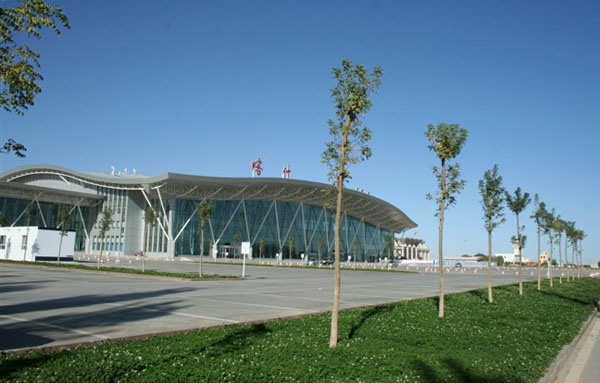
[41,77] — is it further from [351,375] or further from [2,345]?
[351,375]

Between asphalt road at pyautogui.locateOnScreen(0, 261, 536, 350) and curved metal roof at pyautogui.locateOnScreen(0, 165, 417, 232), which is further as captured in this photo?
curved metal roof at pyautogui.locateOnScreen(0, 165, 417, 232)

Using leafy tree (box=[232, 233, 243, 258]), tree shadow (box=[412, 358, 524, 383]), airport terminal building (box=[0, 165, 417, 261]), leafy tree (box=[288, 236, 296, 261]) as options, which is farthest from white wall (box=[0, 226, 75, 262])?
tree shadow (box=[412, 358, 524, 383])

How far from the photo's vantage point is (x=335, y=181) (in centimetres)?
996

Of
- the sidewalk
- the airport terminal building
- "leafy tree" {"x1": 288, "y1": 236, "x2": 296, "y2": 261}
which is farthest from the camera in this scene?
"leafy tree" {"x1": 288, "y1": 236, "x2": 296, "y2": 261}

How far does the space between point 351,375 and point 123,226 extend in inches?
2903

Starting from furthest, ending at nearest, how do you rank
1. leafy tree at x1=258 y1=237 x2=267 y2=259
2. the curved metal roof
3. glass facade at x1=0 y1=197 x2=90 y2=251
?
1. leafy tree at x1=258 y1=237 x2=267 y2=259
2. glass facade at x1=0 y1=197 x2=90 y2=251
3. the curved metal roof

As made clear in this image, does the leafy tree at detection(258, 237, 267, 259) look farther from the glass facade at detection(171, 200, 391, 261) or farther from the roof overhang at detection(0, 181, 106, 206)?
the roof overhang at detection(0, 181, 106, 206)

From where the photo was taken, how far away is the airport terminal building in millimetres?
72438

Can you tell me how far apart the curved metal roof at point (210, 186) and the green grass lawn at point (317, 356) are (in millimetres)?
48478

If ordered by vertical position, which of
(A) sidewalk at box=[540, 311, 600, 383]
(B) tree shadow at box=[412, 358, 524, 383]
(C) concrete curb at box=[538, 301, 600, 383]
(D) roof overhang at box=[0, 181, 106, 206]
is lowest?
(A) sidewalk at box=[540, 311, 600, 383]

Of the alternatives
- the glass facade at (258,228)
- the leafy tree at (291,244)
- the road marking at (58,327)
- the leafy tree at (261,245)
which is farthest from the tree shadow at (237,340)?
the leafy tree at (291,244)

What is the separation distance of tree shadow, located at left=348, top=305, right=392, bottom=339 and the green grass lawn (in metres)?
0.03

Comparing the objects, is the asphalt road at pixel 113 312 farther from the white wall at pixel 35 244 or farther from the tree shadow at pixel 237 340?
the white wall at pixel 35 244

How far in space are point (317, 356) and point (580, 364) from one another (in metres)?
5.73
